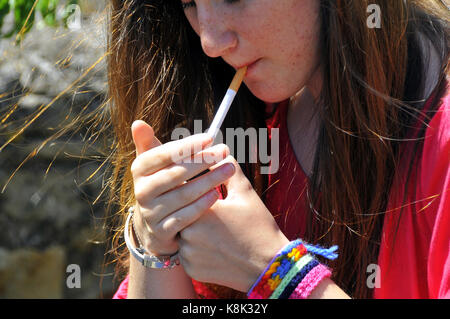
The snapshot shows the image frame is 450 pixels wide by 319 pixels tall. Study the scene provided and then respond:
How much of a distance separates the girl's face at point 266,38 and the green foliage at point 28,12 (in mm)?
1218

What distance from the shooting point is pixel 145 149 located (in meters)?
1.15

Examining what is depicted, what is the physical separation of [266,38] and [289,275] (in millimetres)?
473

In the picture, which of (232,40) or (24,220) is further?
(24,220)

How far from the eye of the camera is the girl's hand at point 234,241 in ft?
3.55

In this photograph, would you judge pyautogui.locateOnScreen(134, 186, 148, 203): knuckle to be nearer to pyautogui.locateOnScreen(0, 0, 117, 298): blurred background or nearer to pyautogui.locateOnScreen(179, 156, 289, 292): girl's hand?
pyautogui.locateOnScreen(179, 156, 289, 292): girl's hand

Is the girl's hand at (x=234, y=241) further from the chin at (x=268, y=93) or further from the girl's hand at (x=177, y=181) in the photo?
the chin at (x=268, y=93)

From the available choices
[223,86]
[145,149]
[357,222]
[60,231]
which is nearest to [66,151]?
[60,231]

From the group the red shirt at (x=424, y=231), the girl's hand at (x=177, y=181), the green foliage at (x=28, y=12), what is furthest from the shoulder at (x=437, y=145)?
the green foliage at (x=28, y=12)

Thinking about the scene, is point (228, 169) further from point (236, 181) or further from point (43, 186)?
point (43, 186)

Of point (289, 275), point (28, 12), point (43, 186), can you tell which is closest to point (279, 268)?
point (289, 275)

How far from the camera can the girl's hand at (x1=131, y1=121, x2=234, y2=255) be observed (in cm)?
104

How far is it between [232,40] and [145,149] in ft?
0.93

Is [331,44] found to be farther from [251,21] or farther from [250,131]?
[250,131]

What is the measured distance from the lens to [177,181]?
41.0 inches
